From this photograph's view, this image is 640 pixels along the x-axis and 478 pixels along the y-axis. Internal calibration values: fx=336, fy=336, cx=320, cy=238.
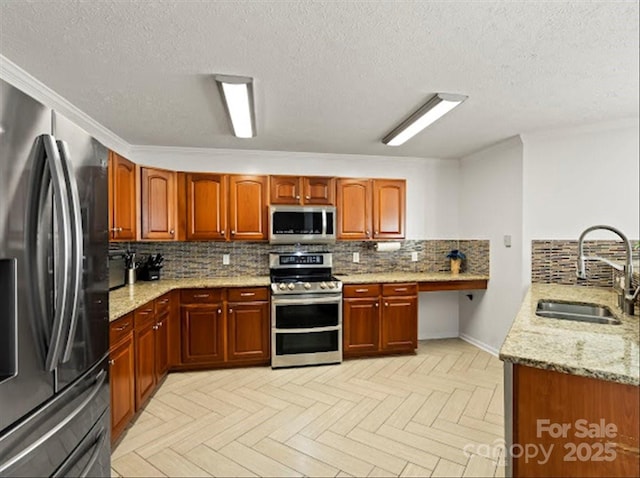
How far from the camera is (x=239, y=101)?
2391mm

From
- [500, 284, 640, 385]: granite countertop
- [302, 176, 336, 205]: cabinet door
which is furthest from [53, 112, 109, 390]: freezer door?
[302, 176, 336, 205]: cabinet door

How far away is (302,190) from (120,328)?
7.27 feet

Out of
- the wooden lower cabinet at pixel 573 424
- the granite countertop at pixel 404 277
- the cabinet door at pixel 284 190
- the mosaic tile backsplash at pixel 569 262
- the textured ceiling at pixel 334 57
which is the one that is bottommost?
the wooden lower cabinet at pixel 573 424

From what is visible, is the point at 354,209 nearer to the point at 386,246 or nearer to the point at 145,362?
the point at 386,246

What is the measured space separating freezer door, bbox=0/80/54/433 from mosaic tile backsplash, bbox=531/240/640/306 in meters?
3.70

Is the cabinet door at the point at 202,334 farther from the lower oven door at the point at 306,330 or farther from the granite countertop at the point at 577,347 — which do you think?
the granite countertop at the point at 577,347

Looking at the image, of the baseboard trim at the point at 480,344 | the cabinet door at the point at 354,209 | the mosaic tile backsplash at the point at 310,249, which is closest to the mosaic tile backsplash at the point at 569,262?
the mosaic tile backsplash at the point at 310,249

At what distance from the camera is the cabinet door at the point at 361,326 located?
11.7 feet

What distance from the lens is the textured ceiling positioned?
151 cm

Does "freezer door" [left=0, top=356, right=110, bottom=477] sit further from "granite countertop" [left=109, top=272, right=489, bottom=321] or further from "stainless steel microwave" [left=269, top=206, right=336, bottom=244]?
"stainless steel microwave" [left=269, top=206, right=336, bottom=244]

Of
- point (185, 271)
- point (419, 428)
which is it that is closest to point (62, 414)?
point (419, 428)

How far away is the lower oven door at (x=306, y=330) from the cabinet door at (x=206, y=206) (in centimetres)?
101

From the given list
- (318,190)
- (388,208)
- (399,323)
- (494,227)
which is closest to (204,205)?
(318,190)

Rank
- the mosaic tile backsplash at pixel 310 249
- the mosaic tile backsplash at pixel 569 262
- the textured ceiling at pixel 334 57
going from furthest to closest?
1. the mosaic tile backsplash at pixel 310 249
2. the mosaic tile backsplash at pixel 569 262
3. the textured ceiling at pixel 334 57
